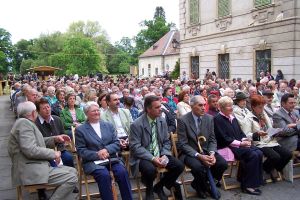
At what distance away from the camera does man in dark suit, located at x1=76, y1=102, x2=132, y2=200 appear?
476 centimetres

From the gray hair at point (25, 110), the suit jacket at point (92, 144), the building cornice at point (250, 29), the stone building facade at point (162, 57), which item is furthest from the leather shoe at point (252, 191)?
the stone building facade at point (162, 57)

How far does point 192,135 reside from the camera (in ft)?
18.3

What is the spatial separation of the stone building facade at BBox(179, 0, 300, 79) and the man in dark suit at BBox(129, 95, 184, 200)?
41.3 ft

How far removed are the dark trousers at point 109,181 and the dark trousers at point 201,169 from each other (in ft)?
3.54

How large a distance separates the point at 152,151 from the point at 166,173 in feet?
1.28

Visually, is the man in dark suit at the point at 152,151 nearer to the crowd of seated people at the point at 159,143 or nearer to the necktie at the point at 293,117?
the crowd of seated people at the point at 159,143

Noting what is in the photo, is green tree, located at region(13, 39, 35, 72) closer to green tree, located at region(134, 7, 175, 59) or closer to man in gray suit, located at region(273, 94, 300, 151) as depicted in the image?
green tree, located at region(134, 7, 175, 59)

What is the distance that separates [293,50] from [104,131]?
13.2 meters

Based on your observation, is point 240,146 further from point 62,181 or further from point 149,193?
point 62,181

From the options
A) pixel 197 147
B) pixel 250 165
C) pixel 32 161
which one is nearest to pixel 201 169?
pixel 197 147

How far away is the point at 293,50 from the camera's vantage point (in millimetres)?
15945

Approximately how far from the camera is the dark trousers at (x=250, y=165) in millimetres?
5629

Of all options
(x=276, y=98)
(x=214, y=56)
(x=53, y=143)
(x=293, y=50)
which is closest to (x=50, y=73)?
(x=214, y=56)

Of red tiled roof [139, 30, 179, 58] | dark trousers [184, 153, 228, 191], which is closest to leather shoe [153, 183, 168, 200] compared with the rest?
dark trousers [184, 153, 228, 191]
